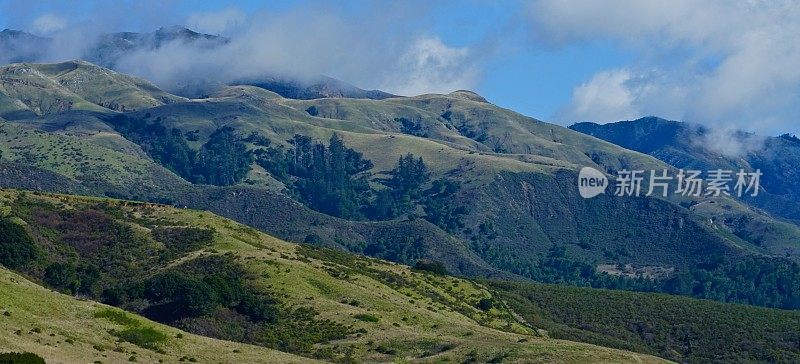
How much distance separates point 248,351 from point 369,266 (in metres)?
87.2

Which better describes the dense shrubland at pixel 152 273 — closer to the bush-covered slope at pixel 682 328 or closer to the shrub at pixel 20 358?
the shrub at pixel 20 358

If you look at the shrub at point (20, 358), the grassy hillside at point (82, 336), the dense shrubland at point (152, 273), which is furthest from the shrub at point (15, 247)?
the shrub at point (20, 358)

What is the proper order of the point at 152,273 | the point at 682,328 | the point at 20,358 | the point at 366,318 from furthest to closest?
the point at 682,328 < the point at 152,273 < the point at 366,318 < the point at 20,358

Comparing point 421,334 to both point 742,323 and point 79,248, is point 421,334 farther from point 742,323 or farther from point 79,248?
point 742,323

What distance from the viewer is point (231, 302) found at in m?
133

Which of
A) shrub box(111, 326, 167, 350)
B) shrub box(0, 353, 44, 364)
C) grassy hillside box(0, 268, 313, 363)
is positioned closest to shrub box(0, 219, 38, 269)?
grassy hillside box(0, 268, 313, 363)

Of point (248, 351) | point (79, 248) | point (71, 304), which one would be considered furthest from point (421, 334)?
point (79, 248)

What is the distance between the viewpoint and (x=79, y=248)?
518 ft

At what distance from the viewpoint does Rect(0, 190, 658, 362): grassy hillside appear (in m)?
89.4

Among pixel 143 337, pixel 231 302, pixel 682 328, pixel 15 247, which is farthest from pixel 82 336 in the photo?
pixel 682 328

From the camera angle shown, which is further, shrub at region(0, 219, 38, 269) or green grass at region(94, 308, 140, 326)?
shrub at region(0, 219, 38, 269)

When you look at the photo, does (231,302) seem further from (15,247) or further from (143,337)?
(143,337)

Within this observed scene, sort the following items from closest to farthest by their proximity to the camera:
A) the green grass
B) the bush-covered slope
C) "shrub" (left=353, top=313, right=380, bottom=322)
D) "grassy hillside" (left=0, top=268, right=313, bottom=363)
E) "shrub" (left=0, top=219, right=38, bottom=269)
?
"grassy hillside" (left=0, top=268, right=313, bottom=363) < the green grass < "shrub" (left=353, top=313, right=380, bottom=322) < "shrub" (left=0, top=219, right=38, bottom=269) < the bush-covered slope

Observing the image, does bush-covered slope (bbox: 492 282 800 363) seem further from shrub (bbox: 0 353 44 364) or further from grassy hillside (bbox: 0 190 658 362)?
shrub (bbox: 0 353 44 364)
